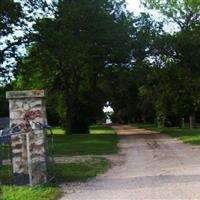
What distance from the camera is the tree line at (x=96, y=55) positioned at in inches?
1529

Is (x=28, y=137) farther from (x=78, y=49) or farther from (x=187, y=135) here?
(x=187, y=135)

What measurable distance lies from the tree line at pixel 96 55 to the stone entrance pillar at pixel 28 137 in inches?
870

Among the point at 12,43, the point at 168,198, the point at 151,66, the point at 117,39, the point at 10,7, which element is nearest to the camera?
the point at 168,198

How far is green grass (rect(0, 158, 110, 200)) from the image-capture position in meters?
12.0

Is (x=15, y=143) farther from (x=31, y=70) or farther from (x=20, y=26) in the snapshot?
(x=31, y=70)

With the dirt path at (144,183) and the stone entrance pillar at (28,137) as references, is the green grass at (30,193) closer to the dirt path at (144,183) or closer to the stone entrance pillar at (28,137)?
the dirt path at (144,183)

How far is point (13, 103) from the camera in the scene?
1412 centimetres

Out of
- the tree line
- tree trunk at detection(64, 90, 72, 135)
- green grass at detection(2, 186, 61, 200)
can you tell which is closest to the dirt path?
green grass at detection(2, 186, 61, 200)

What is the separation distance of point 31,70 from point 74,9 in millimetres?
5042

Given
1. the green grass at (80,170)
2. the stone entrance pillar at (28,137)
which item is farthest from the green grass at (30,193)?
the green grass at (80,170)

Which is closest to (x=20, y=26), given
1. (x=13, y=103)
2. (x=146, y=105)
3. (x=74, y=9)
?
(x=74, y=9)

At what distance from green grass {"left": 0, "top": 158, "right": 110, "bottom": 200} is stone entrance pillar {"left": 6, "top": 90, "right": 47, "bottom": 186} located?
0.56 m

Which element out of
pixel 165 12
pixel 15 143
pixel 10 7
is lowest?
pixel 15 143

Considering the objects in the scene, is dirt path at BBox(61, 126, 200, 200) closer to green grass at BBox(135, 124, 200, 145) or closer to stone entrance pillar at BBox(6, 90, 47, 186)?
stone entrance pillar at BBox(6, 90, 47, 186)
